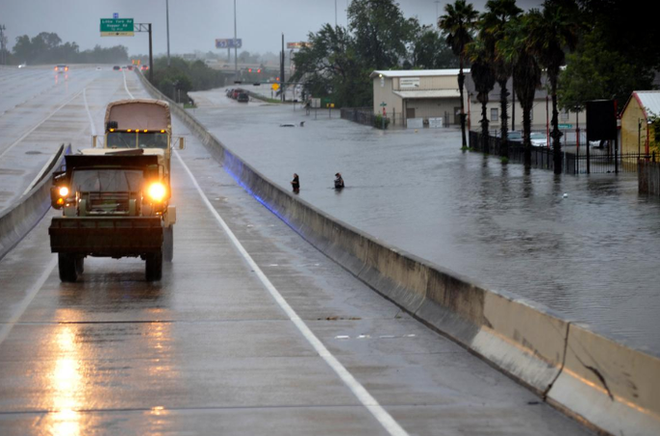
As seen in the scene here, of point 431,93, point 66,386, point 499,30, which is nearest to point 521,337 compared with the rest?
point 66,386

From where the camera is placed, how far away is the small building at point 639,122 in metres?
61.7

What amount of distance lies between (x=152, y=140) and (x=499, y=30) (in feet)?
141

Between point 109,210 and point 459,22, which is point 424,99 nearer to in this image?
point 459,22

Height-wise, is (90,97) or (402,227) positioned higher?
(90,97)

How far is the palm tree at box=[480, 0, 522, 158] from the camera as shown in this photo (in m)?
75.0

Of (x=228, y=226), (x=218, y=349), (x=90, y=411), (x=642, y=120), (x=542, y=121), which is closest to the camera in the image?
(x=90, y=411)

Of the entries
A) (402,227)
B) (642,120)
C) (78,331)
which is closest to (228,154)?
(402,227)

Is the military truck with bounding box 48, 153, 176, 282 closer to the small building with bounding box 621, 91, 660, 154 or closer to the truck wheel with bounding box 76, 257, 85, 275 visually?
the truck wheel with bounding box 76, 257, 85, 275

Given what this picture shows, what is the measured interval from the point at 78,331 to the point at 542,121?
9751 centimetres

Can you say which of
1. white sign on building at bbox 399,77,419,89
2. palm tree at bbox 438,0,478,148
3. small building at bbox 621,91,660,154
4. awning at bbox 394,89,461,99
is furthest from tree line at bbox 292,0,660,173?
white sign on building at bbox 399,77,419,89

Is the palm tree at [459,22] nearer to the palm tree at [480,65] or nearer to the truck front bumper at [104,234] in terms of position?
the palm tree at [480,65]

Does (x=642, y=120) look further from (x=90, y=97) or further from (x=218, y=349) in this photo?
(x=90, y=97)

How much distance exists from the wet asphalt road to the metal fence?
4133cm

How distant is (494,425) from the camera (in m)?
10.9
